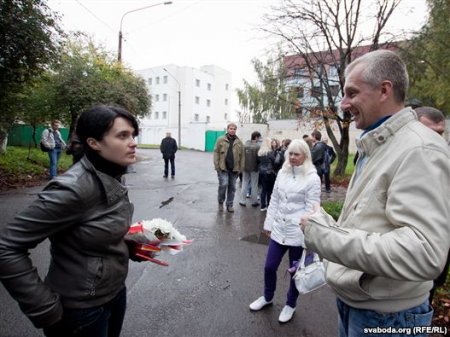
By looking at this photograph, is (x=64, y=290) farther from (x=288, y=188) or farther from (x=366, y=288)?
(x=288, y=188)

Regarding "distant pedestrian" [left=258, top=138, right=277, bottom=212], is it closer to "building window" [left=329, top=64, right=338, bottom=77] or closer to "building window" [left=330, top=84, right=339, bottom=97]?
"building window" [left=329, top=64, right=338, bottom=77]

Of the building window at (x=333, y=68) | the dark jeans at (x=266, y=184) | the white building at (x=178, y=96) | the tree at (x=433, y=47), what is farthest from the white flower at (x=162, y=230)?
the white building at (x=178, y=96)

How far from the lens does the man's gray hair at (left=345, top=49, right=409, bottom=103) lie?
1390mm

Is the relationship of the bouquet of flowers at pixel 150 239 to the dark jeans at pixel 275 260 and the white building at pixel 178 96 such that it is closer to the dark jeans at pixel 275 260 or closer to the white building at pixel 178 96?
the dark jeans at pixel 275 260

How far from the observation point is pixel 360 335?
151cm

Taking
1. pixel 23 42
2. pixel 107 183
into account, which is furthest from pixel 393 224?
pixel 23 42

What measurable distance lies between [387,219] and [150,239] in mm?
1384

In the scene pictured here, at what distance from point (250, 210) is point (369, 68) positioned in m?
6.61

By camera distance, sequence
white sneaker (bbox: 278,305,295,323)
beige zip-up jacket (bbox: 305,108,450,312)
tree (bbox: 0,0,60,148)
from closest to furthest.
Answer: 1. beige zip-up jacket (bbox: 305,108,450,312)
2. white sneaker (bbox: 278,305,295,323)
3. tree (bbox: 0,0,60,148)

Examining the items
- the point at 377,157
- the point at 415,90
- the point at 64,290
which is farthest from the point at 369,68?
the point at 415,90

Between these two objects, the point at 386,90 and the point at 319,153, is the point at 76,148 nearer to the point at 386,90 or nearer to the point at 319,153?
the point at 386,90

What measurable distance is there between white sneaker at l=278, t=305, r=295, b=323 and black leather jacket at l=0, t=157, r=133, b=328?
6.59 ft

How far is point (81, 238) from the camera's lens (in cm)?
149

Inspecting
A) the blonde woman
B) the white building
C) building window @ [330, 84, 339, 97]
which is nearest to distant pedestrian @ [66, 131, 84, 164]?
the blonde woman
